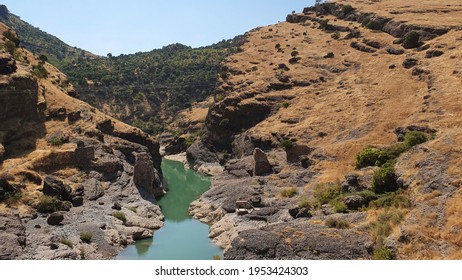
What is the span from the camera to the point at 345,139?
70625mm

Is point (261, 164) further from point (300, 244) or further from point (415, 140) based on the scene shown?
point (300, 244)

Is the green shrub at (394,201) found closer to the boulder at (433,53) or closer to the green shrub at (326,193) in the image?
the green shrub at (326,193)

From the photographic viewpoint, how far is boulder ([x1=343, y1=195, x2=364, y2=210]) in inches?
1708

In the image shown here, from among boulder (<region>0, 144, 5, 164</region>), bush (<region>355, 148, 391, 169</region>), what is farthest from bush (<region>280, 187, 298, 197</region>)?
boulder (<region>0, 144, 5, 164</region>)

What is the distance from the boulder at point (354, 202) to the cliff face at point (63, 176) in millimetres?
25875

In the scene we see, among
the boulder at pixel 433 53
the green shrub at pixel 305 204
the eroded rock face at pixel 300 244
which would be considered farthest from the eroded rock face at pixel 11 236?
the boulder at pixel 433 53

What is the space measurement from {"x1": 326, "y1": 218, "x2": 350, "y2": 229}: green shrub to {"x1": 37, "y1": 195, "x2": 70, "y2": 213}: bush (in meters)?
34.0

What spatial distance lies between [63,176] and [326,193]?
39.2 m

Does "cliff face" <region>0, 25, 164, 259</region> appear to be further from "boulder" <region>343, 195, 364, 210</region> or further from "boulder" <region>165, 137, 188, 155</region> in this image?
"boulder" <region>165, 137, 188, 155</region>

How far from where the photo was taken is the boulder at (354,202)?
142ft

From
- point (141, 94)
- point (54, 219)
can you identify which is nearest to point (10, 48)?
point (54, 219)

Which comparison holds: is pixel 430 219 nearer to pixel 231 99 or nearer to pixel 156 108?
pixel 231 99

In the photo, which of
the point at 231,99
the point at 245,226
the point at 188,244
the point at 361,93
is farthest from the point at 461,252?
the point at 231,99

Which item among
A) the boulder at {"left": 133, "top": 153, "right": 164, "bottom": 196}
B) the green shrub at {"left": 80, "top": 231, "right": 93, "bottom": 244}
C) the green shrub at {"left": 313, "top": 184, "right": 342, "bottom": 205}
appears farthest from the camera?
the boulder at {"left": 133, "top": 153, "right": 164, "bottom": 196}
